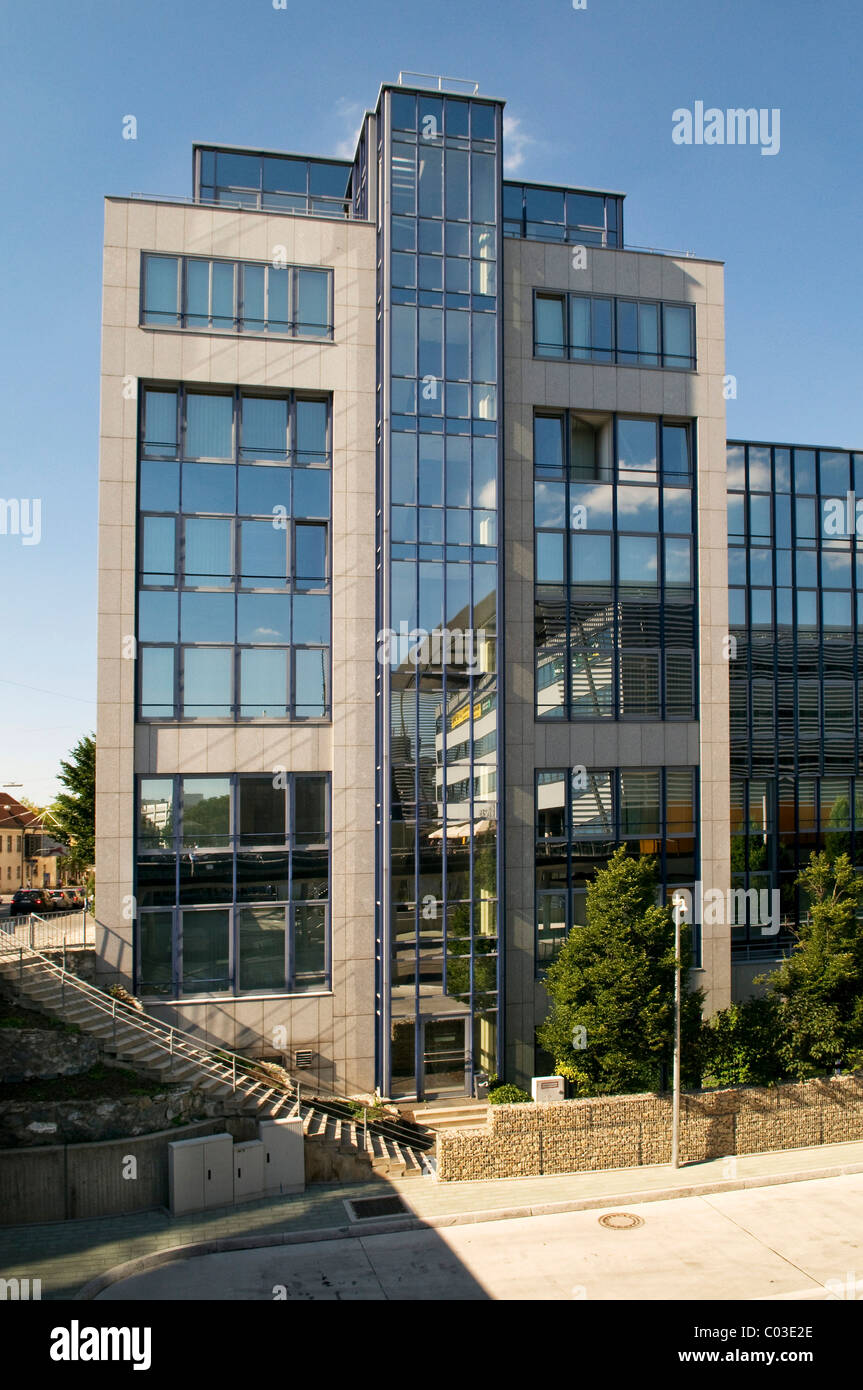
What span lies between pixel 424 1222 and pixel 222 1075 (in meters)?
5.50

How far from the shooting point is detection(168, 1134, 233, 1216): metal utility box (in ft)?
61.4

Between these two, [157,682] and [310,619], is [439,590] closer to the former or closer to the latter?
[310,619]

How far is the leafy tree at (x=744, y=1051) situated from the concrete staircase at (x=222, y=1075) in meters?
6.77

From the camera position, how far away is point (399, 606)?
25.6m

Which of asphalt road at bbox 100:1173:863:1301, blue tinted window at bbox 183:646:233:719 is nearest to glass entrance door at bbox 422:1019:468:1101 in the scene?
asphalt road at bbox 100:1173:863:1301

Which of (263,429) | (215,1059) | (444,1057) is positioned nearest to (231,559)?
(263,429)

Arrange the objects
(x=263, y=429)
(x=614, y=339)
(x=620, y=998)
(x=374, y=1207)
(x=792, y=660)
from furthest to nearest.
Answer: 1. (x=792, y=660)
2. (x=614, y=339)
3. (x=263, y=429)
4. (x=620, y=998)
5. (x=374, y=1207)

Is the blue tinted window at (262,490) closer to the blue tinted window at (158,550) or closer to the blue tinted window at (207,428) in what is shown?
the blue tinted window at (207,428)

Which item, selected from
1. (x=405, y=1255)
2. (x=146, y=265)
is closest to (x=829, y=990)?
(x=405, y=1255)

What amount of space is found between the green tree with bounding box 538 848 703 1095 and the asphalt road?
2951mm

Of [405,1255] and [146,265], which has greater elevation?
[146,265]

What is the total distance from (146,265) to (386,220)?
247 inches
